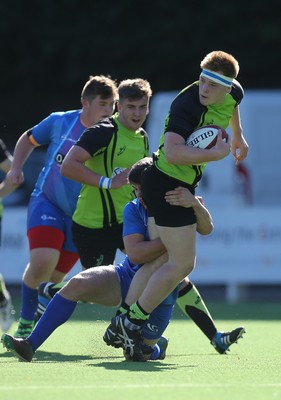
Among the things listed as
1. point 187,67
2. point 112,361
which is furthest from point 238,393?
point 187,67

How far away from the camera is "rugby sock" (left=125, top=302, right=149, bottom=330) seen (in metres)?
7.98

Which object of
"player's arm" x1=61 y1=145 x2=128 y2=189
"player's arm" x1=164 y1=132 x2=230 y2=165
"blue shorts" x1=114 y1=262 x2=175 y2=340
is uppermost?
"player's arm" x1=164 y1=132 x2=230 y2=165

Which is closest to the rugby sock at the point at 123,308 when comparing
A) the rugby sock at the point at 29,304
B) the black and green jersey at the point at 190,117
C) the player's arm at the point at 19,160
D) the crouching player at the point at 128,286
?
the crouching player at the point at 128,286

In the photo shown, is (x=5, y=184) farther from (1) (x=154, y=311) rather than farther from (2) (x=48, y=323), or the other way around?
(2) (x=48, y=323)

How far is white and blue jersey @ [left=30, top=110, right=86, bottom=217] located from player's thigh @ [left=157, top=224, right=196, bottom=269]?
181 centimetres

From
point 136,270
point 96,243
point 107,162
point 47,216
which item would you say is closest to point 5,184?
point 47,216

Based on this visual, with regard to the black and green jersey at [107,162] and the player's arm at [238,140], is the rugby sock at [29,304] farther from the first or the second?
the player's arm at [238,140]

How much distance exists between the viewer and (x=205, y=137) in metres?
7.85

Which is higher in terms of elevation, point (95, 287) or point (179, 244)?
point (179, 244)

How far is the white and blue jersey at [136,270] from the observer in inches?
325

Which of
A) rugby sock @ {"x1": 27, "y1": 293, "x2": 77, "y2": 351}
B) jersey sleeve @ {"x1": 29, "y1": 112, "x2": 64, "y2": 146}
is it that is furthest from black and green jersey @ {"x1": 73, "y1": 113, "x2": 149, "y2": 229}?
rugby sock @ {"x1": 27, "y1": 293, "x2": 77, "y2": 351}

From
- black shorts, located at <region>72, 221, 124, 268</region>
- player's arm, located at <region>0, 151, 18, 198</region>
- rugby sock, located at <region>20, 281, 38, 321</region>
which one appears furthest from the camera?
player's arm, located at <region>0, 151, 18, 198</region>

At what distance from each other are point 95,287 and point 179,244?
59 centimetres

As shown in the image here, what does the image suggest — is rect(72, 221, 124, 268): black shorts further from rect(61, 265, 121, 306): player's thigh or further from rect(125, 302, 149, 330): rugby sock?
rect(125, 302, 149, 330): rugby sock
